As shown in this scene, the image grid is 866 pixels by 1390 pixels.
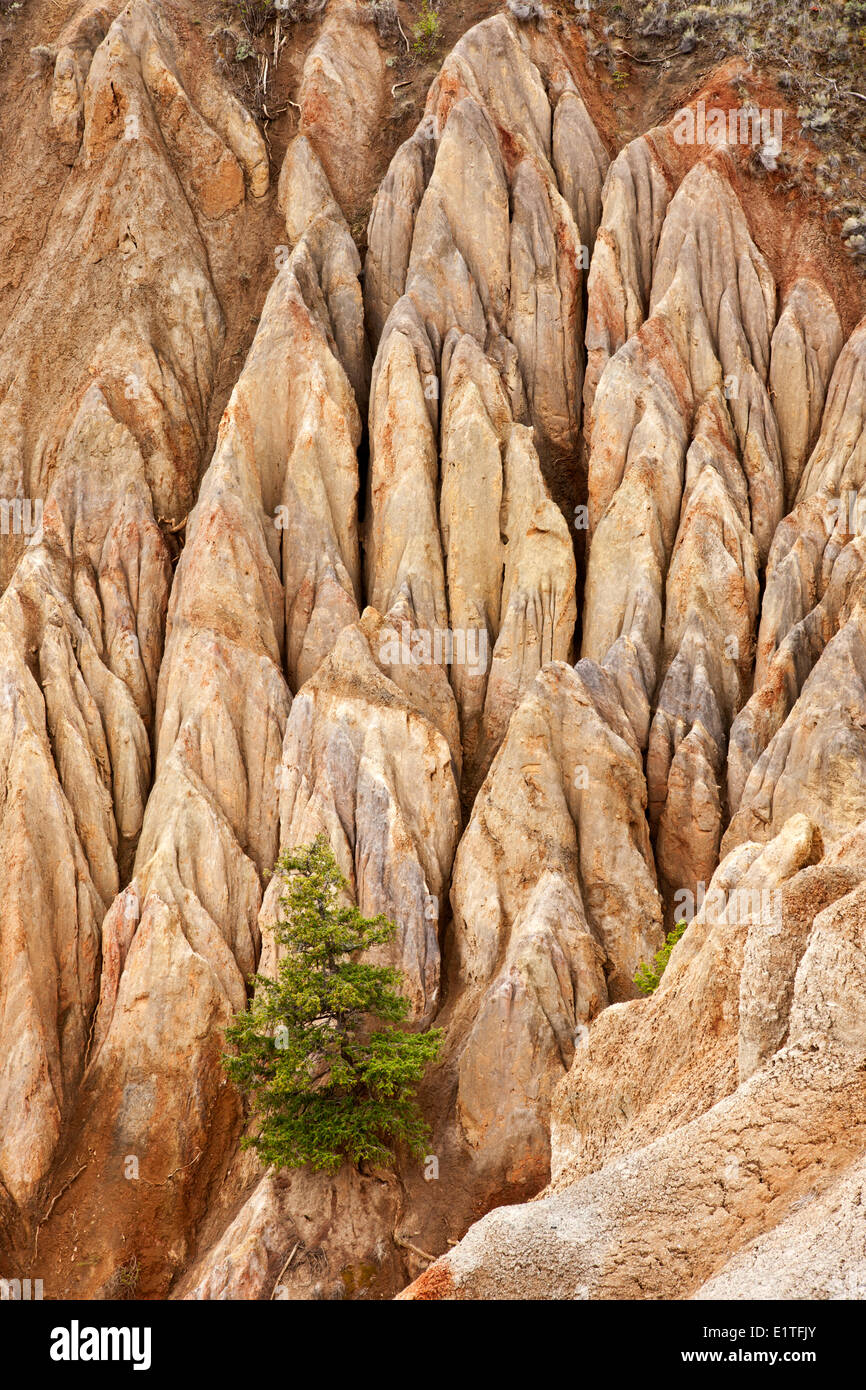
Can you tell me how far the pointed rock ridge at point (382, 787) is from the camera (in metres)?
26.2

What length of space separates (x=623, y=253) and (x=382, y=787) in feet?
53.5

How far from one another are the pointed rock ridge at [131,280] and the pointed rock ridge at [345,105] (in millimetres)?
2630

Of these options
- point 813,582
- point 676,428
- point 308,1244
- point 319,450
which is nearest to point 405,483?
point 319,450

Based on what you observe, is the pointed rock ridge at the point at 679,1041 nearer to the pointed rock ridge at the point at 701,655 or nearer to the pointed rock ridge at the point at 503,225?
the pointed rock ridge at the point at 701,655

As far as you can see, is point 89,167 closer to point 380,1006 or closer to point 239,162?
point 239,162

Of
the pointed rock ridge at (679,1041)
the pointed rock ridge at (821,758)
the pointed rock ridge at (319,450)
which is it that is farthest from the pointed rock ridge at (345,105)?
the pointed rock ridge at (679,1041)

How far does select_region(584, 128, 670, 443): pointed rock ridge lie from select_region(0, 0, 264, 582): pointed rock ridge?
1052 cm

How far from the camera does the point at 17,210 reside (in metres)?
39.1

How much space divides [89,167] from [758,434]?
2117 centimetres

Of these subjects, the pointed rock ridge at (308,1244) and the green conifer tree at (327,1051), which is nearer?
the pointed rock ridge at (308,1244)

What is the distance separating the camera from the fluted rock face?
24297mm

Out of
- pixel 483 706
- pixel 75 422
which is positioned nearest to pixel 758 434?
pixel 483 706

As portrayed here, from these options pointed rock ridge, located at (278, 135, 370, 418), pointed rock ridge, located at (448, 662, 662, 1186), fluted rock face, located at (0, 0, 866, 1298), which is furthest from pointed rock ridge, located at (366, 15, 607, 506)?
pointed rock ridge, located at (448, 662, 662, 1186)

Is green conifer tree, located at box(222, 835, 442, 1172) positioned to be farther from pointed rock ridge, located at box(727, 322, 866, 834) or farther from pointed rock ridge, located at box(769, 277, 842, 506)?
pointed rock ridge, located at box(769, 277, 842, 506)
